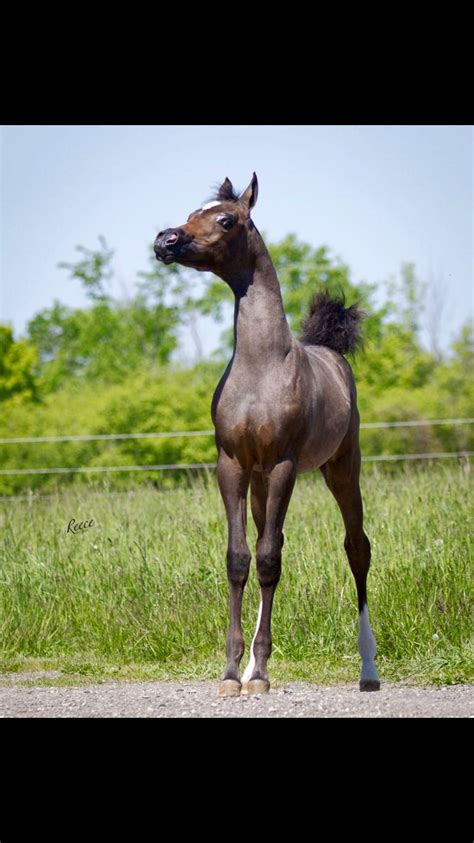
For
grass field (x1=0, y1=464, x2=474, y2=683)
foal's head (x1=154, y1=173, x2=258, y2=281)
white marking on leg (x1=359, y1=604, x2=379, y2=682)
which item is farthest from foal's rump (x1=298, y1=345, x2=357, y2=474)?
grass field (x1=0, y1=464, x2=474, y2=683)

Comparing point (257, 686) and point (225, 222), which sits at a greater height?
point (225, 222)

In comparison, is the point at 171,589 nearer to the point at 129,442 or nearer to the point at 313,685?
the point at 313,685

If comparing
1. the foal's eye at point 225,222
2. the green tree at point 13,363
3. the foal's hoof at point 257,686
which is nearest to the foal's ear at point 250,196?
the foal's eye at point 225,222

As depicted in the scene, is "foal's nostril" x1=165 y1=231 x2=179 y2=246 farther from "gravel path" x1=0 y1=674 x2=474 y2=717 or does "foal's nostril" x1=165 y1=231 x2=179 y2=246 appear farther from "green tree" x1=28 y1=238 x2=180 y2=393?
"green tree" x1=28 y1=238 x2=180 y2=393

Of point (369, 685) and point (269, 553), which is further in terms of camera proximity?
point (369, 685)

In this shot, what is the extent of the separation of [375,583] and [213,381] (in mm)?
17183

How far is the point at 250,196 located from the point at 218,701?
9.74ft

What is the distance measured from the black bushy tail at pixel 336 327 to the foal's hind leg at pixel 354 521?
860 mm

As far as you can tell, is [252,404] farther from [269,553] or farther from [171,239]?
[171,239]

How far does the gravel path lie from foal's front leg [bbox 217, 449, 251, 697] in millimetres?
268

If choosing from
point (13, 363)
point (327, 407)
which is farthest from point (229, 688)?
point (13, 363)

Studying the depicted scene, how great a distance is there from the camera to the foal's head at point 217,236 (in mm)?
6020

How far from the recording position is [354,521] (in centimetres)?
734

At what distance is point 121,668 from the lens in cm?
809
